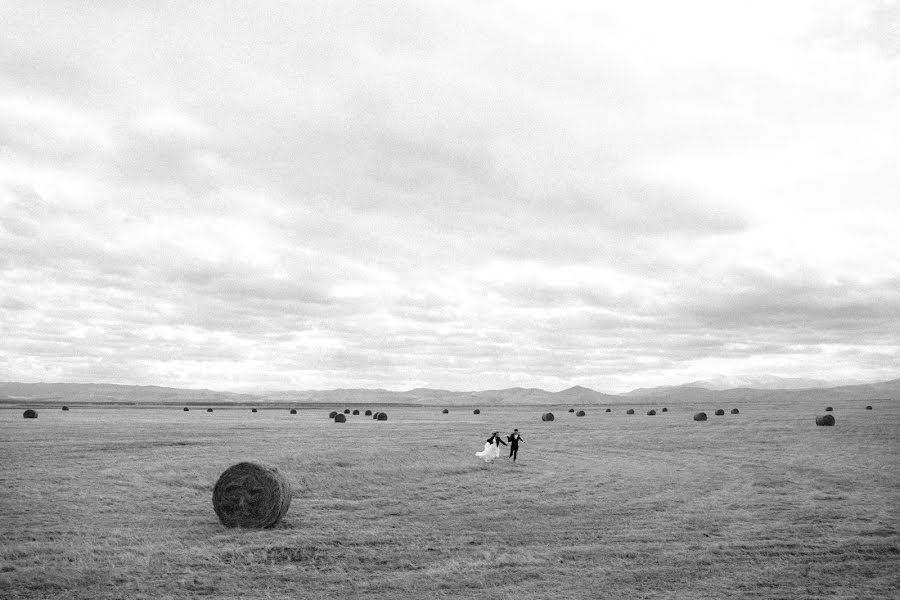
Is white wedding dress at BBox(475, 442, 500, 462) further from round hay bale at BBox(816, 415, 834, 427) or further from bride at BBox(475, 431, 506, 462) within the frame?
round hay bale at BBox(816, 415, 834, 427)

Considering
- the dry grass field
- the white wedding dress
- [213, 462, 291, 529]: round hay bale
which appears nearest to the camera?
the dry grass field

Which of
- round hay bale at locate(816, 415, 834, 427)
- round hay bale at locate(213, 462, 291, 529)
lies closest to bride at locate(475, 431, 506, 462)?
round hay bale at locate(213, 462, 291, 529)

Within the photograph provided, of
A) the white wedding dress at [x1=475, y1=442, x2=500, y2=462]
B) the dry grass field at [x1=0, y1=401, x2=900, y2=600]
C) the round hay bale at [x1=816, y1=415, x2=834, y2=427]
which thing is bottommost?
the dry grass field at [x1=0, y1=401, x2=900, y2=600]

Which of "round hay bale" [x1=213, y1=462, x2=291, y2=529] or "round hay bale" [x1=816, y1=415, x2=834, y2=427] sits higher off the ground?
"round hay bale" [x1=816, y1=415, x2=834, y2=427]

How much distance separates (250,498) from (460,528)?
18.6ft

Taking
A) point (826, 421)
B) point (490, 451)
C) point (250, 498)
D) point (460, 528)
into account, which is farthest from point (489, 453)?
point (826, 421)

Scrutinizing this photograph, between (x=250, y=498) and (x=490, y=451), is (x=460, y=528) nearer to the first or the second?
(x=250, y=498)

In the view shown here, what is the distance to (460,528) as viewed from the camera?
1725 centimetres

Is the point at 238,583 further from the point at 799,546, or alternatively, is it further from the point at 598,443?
the point at 598,443

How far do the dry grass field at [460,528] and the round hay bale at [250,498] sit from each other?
503 mm

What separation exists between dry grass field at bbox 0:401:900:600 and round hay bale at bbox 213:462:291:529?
50cm

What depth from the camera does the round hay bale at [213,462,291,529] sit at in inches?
692

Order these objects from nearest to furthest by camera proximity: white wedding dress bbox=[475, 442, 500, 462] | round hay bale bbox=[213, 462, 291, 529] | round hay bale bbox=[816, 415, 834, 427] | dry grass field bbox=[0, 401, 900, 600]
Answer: dry grass field bbox=[0, 401, 900, 600] < round hay bale bbox=[213, 462, 291, 529] < white wedding dress bbox=[475, 442, 500, 462] < round hay bale bbox=[816, 415, 834, 427]

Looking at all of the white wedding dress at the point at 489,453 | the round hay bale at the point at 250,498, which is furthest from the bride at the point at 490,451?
the round hay bale at the point at 250,498
